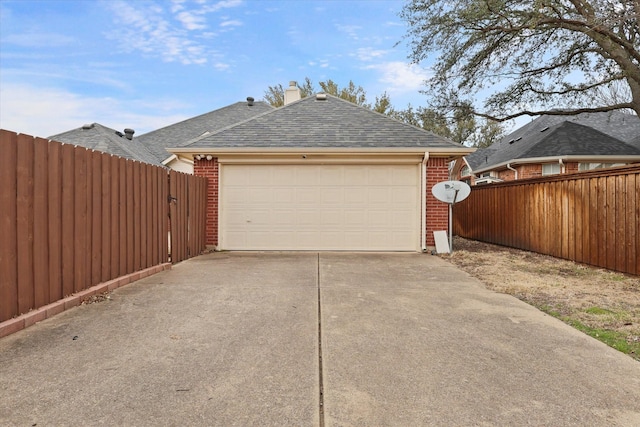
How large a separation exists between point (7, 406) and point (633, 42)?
1582cm

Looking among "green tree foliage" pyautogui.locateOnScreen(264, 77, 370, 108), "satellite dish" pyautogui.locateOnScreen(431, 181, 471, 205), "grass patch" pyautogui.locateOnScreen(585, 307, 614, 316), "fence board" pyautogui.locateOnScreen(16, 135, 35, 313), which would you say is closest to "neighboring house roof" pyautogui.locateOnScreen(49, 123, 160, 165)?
"fence board" pyautogui.locateOnScreen(16, 135, 35, 313)

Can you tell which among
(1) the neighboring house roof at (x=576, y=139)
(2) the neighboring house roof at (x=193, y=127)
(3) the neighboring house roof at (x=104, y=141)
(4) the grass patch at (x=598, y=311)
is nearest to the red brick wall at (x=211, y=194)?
(3) the neighboring house roof at (x=104, y=141)

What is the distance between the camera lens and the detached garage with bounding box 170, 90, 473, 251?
9086mm

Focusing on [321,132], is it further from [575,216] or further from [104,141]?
[104,141]

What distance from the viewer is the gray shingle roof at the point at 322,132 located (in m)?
9.10

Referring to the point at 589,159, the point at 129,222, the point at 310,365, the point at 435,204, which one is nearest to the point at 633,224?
the point at 435,204

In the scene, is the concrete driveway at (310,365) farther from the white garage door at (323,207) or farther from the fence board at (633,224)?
the white garage door at (323,207)

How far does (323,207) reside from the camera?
9.18 metres

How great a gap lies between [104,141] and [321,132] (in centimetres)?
850

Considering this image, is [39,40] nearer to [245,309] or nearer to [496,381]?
[245,309]

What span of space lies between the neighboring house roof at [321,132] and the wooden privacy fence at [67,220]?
3130mm

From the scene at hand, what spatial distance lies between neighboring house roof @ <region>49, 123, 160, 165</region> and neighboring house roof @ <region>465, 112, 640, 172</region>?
14920 mm

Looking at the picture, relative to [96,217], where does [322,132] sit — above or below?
above

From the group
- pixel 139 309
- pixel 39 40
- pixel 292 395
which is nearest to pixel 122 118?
pixel 39 40
